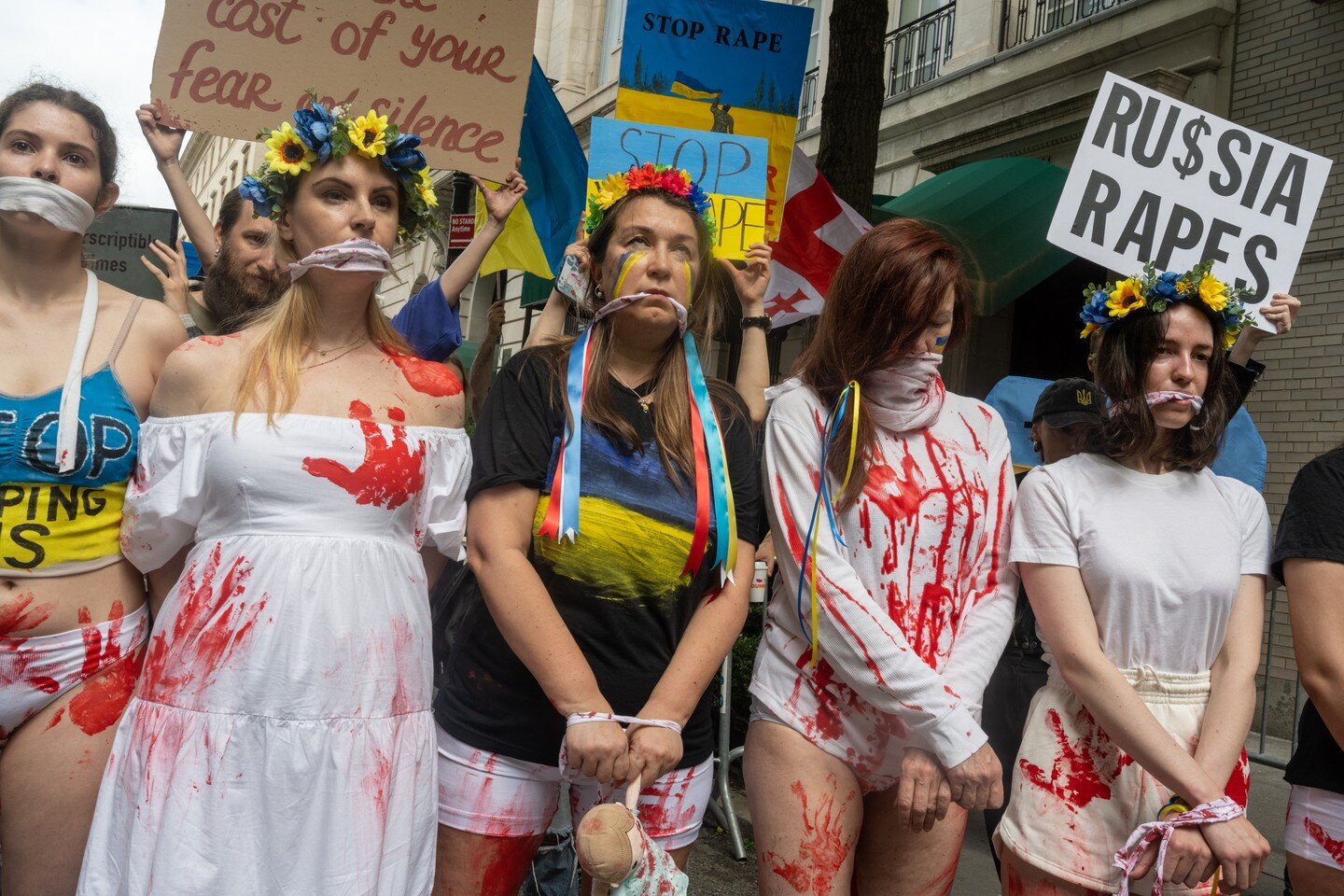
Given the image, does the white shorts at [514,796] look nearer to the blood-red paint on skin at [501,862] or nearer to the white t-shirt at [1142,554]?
the blood-red paint on skin at [501,862]

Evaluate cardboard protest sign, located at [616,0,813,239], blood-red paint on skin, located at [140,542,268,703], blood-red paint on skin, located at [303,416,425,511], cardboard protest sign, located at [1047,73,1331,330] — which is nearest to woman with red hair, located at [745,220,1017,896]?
blood-red paint on skin, located at [303,416,425,511]

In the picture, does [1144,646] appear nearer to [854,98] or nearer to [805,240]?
Answer: [805,240]

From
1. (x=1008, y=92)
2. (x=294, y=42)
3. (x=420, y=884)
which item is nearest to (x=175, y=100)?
(x=294, y=42)

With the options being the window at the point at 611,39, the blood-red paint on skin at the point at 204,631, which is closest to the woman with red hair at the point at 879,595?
the blood-red paint on skin at the point at 204,631

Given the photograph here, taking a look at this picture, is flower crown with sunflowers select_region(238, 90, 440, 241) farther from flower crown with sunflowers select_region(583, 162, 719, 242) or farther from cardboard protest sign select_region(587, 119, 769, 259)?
cardboard protest sign select_region(587, 119, 769, 259)

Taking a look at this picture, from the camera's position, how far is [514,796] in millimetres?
2168

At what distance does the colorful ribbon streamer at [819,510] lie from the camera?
7.32 feet

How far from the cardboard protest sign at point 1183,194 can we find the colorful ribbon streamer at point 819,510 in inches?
58.9

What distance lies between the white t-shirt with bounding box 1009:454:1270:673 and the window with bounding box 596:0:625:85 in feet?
56.5

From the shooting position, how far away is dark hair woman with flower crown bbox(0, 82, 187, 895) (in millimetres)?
2074

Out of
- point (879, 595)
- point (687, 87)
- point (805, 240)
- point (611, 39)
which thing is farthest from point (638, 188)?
point (611, 39)

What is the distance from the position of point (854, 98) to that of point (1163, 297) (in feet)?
14.8

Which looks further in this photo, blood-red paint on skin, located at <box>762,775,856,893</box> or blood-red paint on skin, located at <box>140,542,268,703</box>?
blood-red paint on skin, located at <box>762,775,856,893</box>

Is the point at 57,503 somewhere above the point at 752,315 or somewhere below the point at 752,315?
below
